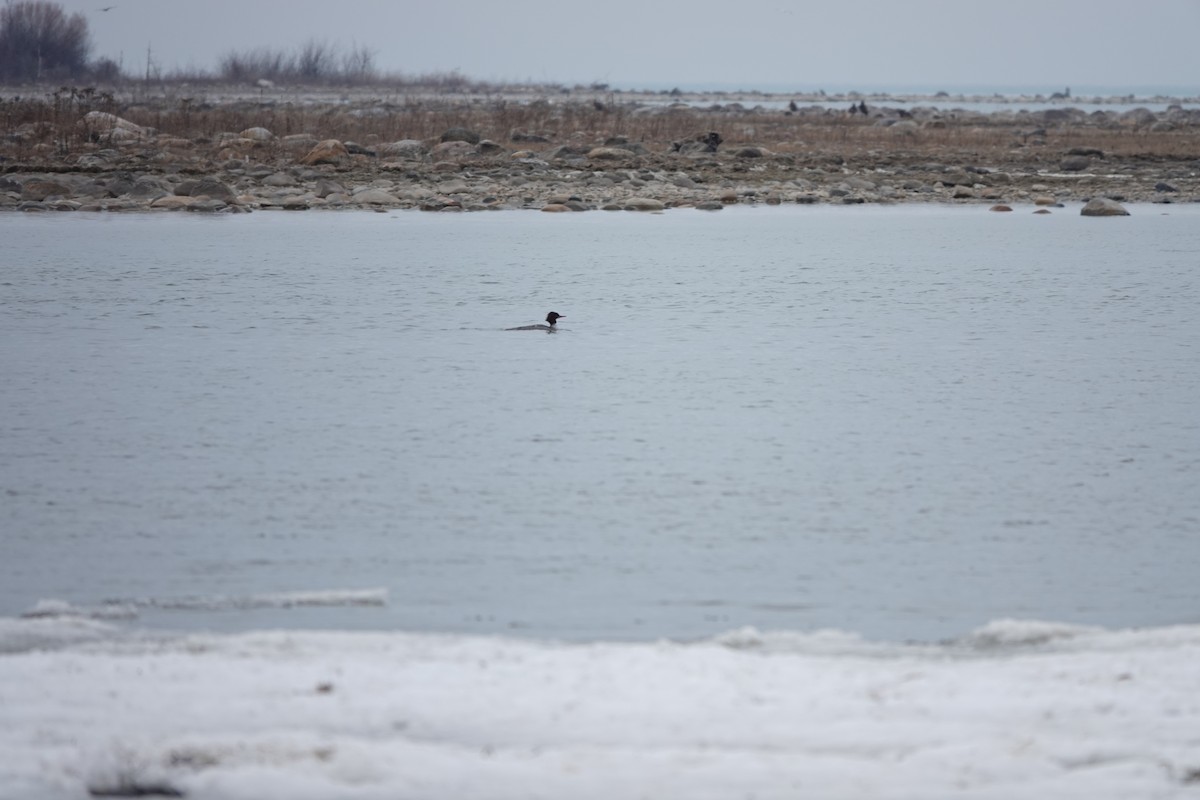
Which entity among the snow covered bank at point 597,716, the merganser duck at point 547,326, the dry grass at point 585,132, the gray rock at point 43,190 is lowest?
the snow covered bank at point 597,716

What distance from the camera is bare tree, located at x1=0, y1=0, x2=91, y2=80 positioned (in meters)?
89.8

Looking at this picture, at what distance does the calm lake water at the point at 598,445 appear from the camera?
6.47m

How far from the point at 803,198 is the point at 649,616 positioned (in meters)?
23.5

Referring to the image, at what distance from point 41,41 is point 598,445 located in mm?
91322

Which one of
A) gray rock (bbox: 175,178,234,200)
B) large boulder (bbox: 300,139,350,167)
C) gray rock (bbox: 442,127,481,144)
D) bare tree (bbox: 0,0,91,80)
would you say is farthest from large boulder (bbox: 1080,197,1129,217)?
bare tree (bbox: 0,0,91,80)

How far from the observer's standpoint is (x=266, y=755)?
4.58 metres

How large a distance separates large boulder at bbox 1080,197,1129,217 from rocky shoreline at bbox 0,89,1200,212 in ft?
5.59

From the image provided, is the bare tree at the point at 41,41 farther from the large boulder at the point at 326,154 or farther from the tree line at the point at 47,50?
the large boulder at the point at 326,154

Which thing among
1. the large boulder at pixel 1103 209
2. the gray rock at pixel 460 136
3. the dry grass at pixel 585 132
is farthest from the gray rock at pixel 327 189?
the large boulder at pixel 1103 209

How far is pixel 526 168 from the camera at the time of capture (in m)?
31.4

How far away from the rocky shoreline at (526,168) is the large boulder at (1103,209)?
5.59 ft

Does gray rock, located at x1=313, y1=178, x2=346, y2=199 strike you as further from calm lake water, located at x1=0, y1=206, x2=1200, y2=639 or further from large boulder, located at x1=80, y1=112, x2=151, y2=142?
calm lake water, located at x1=0, y1=206, x2=1200, y2=639

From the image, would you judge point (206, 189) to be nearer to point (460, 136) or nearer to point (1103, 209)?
point (460, 136)

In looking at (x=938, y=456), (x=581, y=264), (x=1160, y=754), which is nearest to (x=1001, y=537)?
(x=938, y=456)
